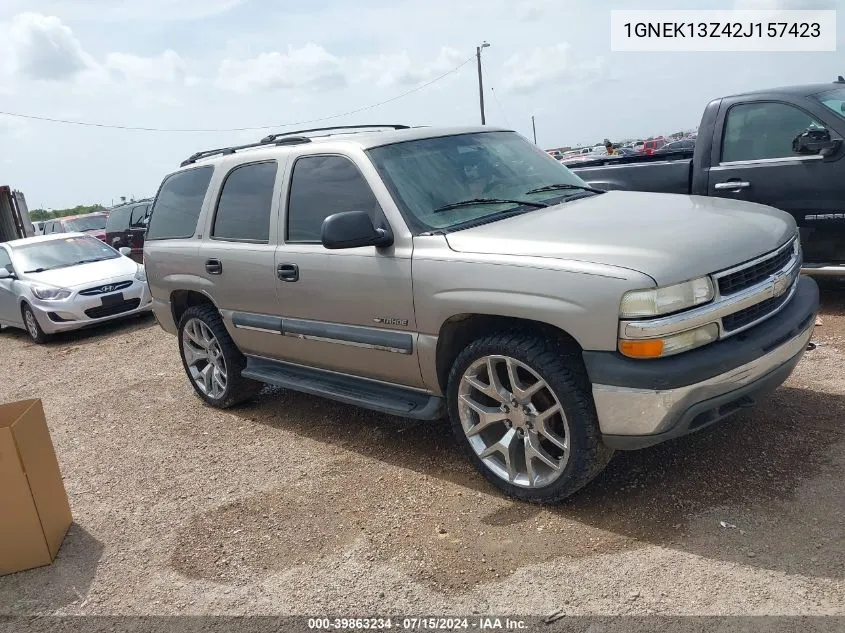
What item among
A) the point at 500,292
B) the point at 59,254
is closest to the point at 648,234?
the point at 500,292

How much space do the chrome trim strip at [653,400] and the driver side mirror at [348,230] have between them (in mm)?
1393

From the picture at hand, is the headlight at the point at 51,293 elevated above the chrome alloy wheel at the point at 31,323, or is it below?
above

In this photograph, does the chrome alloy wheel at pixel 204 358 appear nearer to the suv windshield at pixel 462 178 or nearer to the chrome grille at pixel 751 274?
the suv windshield at pixel 462 178

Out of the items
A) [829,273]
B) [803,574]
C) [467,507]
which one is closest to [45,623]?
[467,507]

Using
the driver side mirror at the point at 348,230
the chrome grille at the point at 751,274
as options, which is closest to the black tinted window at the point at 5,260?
the driver side mirror at the point at 348,230

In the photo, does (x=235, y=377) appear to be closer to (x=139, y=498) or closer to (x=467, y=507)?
(x=139, y=498)

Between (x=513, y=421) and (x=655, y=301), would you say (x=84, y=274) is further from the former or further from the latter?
(x=655, y=301)

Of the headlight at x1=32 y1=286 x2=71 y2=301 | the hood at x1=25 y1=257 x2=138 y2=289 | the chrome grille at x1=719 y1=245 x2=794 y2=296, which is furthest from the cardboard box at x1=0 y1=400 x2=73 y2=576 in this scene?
the hood at x1=25 y1=257 x2=138 y2=289

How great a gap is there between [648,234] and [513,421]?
108 centimetres

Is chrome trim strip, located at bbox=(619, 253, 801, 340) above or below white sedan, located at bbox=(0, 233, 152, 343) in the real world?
above

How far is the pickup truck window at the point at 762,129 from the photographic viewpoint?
625cm

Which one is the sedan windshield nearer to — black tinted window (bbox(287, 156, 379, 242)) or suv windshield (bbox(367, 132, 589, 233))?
black tinted window (bbox(287, 156, 379, 242))

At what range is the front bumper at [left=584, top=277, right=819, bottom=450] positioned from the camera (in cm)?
298

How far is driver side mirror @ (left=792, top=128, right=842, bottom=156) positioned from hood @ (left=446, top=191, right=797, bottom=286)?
8.16 feet
